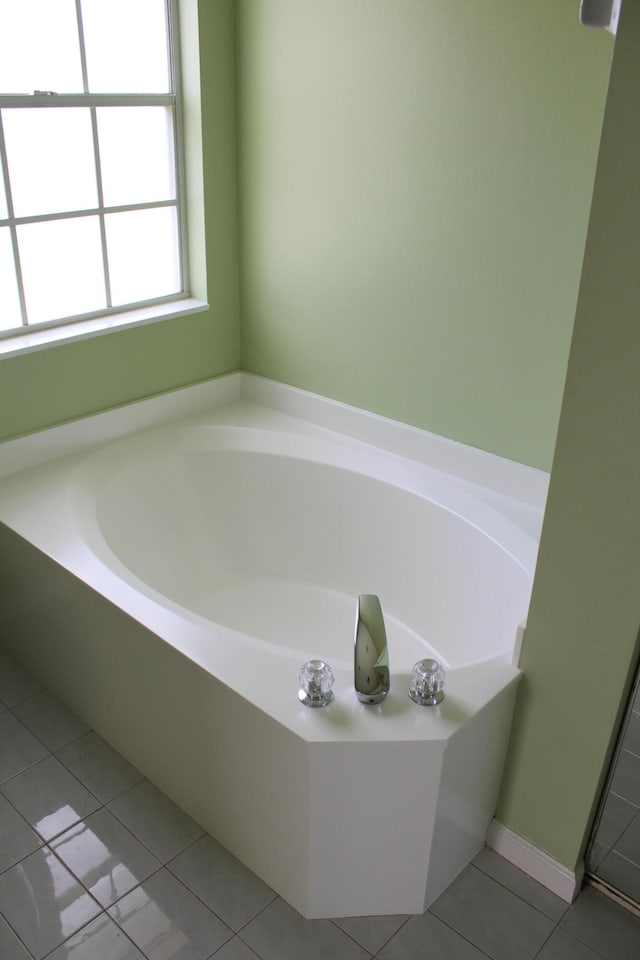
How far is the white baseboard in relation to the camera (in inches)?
77.4

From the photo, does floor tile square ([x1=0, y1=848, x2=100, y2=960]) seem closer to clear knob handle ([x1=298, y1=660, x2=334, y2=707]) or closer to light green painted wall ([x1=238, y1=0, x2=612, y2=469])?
clear knob handle ([x1=298, y1=660, x2=334, y2=707])

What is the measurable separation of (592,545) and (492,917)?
912mm

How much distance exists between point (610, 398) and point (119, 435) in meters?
1.88

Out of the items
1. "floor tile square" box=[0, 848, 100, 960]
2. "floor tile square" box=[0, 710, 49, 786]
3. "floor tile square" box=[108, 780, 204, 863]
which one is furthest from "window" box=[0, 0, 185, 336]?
"floor tile square" box=[0, 848, 100, 960]

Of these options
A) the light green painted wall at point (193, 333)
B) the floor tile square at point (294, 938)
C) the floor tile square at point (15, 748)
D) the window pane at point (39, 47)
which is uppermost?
the window pane at point (39, 47)

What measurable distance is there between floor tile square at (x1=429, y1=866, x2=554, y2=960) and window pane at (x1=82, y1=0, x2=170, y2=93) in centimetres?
247

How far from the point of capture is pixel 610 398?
1.52 metres

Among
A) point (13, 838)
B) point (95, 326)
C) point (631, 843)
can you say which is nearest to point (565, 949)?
point (631, 843)

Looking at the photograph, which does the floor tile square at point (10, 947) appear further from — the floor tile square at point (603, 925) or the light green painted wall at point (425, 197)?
the light green painted wall at point (425, 197)

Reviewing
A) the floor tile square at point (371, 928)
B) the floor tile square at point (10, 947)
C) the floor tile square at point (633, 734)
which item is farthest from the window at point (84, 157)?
the floor tile square at point (633, 734)

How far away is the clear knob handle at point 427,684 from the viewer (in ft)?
5.76

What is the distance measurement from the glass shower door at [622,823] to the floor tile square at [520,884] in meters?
0.11

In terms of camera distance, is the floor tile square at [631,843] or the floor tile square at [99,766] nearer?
the floor tile square at [631,843]

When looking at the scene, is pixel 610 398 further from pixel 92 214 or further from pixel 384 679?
pixel 92 214
